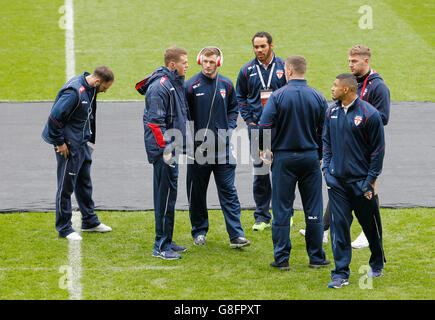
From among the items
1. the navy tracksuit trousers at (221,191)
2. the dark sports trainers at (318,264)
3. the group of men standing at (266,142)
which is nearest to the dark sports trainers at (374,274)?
the group of men standing at (266,142)

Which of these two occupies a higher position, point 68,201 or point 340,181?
point 340,181

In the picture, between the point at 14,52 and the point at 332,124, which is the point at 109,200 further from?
the point at 14,52

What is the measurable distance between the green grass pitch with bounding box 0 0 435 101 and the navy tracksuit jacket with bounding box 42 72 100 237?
7355 mm

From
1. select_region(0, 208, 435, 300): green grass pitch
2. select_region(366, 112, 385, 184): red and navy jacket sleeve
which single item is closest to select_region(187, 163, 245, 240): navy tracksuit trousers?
select_region(0, 208, 435, 300): green grass pitch

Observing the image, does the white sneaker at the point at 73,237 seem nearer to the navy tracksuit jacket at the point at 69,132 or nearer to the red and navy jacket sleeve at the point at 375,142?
the navy tracksuit jacket at the point at 69,132

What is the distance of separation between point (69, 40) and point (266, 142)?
13.6m

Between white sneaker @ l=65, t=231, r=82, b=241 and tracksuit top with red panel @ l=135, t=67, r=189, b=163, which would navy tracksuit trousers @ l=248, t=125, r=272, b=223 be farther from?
white sneaker @ l=65, t=231, r=82, b=241

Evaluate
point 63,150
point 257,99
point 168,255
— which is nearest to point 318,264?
point 168,255

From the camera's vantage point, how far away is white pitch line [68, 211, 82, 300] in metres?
7.19

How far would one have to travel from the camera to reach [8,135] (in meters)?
13.4

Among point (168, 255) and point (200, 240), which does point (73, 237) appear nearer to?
point (168, 255)

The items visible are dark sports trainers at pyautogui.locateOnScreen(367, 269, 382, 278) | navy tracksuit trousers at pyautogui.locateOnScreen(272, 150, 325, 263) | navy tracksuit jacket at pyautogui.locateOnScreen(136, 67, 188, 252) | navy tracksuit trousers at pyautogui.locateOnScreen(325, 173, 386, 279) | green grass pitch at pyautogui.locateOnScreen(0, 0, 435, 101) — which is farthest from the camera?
green grass pitch at pyautogui.locateOnScreen(0, 0, 435, 101)

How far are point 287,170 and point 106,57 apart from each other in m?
12.0

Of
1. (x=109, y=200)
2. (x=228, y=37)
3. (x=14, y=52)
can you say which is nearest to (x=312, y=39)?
(x=228, y=37)
